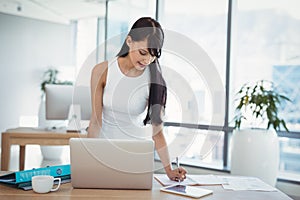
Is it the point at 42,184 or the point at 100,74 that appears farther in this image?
the point at 100,74

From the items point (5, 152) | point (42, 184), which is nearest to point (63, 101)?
point (5, 152)

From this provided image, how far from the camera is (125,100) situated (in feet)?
6.61

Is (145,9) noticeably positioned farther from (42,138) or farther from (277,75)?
(42,138)

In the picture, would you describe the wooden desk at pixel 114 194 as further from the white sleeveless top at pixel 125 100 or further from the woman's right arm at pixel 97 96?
the white sleeveless top at pixel 125 100

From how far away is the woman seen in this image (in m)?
1.87

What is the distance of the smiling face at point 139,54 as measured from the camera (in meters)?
1.81

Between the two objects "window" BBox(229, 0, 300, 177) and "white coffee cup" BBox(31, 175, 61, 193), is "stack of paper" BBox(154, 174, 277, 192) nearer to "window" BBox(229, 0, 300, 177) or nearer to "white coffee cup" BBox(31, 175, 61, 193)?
"white coffee cup" BBox(31, 175, 61, 193)

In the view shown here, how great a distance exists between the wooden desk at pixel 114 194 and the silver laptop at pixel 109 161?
0.04 m

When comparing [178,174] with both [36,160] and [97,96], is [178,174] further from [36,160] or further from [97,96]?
[36,160]

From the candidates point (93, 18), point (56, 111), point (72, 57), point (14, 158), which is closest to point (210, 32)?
point (56, 111)

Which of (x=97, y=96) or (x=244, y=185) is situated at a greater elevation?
(x=97, y=96)

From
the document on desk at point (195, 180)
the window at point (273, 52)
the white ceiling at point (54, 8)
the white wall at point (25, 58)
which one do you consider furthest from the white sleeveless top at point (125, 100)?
the white wall at point (25, 58)

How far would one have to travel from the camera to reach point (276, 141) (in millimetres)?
3494

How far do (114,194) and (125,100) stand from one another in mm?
669
